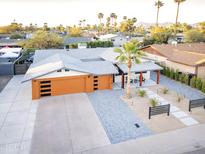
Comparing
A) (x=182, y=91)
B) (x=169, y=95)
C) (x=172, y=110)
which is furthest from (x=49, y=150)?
(x=182, y=91)

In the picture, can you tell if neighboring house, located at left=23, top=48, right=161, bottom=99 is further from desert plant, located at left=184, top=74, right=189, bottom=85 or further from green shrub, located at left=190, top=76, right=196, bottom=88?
green shrub, located at left=190, top=76, right=196, bottom=88

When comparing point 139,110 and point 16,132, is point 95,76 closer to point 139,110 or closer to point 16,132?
point 139,110

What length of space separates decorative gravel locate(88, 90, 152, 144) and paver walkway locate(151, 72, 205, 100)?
6.62m

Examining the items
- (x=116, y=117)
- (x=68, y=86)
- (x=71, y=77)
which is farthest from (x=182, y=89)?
(x=68, y=86)

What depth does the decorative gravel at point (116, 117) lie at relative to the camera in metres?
13.9

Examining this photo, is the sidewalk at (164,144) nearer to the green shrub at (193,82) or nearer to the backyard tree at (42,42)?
the green shrub at (193,82)

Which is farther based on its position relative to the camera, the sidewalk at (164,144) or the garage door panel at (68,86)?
the garage door panel at (68,86)

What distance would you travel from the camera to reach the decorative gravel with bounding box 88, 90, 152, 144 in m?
13.9

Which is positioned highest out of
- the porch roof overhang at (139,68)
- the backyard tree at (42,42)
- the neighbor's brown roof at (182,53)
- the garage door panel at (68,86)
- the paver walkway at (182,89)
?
the backyard tree at (42,42)

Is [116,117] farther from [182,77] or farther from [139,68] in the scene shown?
[182,77]

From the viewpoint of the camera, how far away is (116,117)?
16.4 meters

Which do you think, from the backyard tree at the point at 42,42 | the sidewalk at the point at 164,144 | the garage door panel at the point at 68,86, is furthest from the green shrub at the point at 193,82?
the backyard tree at the point at 42,42

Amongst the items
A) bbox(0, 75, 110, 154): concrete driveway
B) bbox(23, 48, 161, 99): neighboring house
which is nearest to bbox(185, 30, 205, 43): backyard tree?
bbox(23, 48, 161, 99): neighboring house

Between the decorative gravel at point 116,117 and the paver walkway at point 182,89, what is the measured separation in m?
6.62
